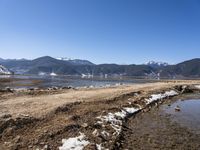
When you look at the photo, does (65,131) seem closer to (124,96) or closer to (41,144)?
(41,144)

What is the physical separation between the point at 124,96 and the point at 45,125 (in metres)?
22.1

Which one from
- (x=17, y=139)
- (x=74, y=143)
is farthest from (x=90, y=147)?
(x=17, y=139)

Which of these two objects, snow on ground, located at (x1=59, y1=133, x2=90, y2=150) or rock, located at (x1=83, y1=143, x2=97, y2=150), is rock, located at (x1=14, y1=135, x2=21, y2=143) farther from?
rock, located at (x1=83, y1=143, x2=97, y2=150)

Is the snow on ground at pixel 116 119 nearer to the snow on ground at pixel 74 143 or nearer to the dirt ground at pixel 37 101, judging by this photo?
the snow on ground at pixel 74 143

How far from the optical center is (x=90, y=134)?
1856cm

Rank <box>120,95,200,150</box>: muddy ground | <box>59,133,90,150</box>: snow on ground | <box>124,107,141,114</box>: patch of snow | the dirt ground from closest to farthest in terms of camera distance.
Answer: <box>59,133,90,150</box>: snow on ground < <box>120,95,200,150</box>: muddy ground < the dirt ground < <box>124,107,141,114</box>: patch of snow

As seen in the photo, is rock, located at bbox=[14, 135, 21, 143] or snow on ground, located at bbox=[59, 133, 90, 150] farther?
rock, located at bbox=[14, 135, 21, 143]

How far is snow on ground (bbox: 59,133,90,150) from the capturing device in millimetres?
15891

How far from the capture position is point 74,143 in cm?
1658

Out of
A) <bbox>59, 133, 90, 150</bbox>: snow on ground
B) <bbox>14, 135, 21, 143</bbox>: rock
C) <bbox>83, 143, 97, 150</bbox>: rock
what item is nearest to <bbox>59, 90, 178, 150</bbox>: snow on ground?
<bbox>59, 133, 90, 150</bbox>: snow on ground

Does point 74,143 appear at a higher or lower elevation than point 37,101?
lower

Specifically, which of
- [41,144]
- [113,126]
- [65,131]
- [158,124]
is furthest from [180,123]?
[41,144]

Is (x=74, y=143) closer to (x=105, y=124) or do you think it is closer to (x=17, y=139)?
(x=17, y=139)

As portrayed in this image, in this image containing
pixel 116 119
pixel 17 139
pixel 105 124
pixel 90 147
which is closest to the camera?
pixel 90 147
